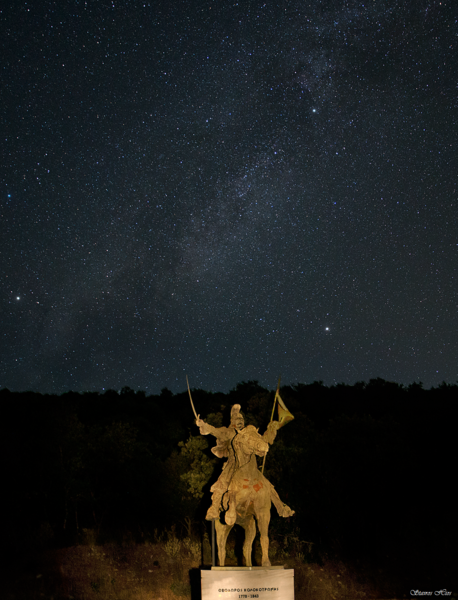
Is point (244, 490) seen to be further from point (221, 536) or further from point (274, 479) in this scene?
point (274, 479)

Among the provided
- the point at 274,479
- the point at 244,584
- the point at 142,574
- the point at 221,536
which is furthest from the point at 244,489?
the point at 274,479

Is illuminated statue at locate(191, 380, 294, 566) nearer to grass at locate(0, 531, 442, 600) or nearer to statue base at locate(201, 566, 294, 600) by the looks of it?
statue base at locate(201, 566, 294, 600)

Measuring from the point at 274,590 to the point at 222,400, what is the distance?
27045 mm

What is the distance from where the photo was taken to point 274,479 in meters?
23.8

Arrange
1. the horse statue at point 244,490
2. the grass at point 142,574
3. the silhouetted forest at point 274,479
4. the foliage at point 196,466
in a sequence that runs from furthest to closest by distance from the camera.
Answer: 1. the foliage at point 196,466
2. the silhouetted forest at point 274,479
3. the grass at point 142,574
4. the horse statue at point 244,490

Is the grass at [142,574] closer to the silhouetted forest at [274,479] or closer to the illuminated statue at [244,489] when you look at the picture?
the silhouetted forest at [274,479]

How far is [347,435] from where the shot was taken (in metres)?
24.9

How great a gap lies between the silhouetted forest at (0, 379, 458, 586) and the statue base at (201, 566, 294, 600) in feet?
32.4

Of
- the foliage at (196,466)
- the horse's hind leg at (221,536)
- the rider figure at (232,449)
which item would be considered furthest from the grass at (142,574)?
the rider figure at (232,449)

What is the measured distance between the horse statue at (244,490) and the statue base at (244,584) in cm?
43

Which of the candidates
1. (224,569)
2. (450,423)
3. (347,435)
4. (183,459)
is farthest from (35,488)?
(450,423)

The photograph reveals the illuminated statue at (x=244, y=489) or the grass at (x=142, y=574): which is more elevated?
the illuminated statue at (x=244, y=489)

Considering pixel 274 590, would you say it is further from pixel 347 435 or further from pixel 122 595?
pixel 347 435

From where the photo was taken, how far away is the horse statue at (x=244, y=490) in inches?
476
